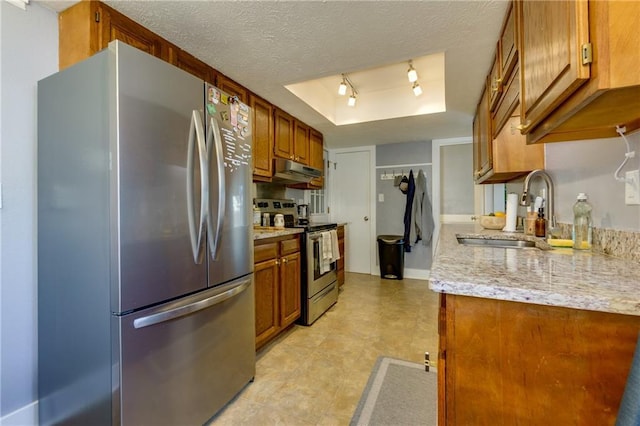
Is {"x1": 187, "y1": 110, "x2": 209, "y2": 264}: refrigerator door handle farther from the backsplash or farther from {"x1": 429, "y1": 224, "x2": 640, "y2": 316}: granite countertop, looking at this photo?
the backsplash

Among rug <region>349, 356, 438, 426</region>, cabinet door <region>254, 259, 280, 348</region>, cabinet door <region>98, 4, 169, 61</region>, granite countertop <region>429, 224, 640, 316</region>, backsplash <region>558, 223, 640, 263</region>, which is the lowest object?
rug <region>349, 356, 438, 426</region>

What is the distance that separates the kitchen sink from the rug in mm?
877

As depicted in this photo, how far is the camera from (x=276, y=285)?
228 centimetres

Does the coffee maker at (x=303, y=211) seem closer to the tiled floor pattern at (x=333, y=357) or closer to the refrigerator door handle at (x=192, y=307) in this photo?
the tiled floor pattern at (x=333, y=357)

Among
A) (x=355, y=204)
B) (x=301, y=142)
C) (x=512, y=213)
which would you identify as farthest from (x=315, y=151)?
(x=512, y=213)

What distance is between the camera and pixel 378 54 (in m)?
1.89

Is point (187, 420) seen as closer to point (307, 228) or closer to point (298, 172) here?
point (307, 228)

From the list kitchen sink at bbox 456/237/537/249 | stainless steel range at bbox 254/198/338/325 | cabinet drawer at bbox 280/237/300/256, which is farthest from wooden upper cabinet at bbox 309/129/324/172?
kitchen sink at bbox 456/237/537/249

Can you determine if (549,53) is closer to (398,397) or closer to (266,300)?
(398,397)

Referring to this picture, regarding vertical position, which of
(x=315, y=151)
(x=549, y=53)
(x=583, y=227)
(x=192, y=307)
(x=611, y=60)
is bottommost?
(x=192, y=307)

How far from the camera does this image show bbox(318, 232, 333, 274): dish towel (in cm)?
290

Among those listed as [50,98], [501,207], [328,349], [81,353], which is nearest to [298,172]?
[328,349]

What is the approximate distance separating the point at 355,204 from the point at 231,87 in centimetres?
294

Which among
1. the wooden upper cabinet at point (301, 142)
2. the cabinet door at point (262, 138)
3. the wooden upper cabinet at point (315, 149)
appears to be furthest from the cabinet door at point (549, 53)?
the wooden upper cabinet at point (315, 149)
